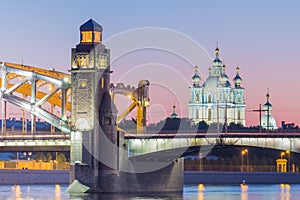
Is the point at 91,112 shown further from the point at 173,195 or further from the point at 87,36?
the point at 173,195

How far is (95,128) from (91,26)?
9.66 meters

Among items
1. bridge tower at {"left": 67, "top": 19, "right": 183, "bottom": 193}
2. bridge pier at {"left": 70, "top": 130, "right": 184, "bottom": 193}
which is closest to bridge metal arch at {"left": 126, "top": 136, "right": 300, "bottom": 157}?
bridge tower at {"left": 67, "top": 19, "right": 183, "bottom": 193}

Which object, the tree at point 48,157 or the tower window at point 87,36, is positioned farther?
the tree at point 48,157

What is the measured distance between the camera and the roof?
386ft

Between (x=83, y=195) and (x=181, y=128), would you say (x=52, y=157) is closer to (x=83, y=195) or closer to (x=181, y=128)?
(x=181, y=128)

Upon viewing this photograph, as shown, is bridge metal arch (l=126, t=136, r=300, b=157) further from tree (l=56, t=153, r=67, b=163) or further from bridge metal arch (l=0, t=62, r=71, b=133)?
tree (l=56, t=153, r=67, b=163)

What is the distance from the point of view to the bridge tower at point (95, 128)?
11731 centimetres

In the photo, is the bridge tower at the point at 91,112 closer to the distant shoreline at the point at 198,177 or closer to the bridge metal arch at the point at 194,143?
the bridge metal arch at the point at 194,143

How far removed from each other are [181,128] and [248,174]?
15.2 meters

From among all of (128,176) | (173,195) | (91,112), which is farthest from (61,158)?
(173,195)

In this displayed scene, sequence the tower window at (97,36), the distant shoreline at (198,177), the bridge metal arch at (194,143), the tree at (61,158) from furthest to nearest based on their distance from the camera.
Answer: the tree at (61,158) → the distant shoreline at (198,177) → the tower window at (97,36) → the bridge metal arch at (194,143)

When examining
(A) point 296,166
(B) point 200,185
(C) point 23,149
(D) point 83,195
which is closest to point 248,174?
(B) point 200,185

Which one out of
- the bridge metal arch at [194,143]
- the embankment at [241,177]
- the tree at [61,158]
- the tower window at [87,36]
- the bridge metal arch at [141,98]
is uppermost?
the tower window at [87,36]

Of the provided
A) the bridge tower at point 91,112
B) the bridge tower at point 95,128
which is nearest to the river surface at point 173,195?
the bridge tower at point 95,128
